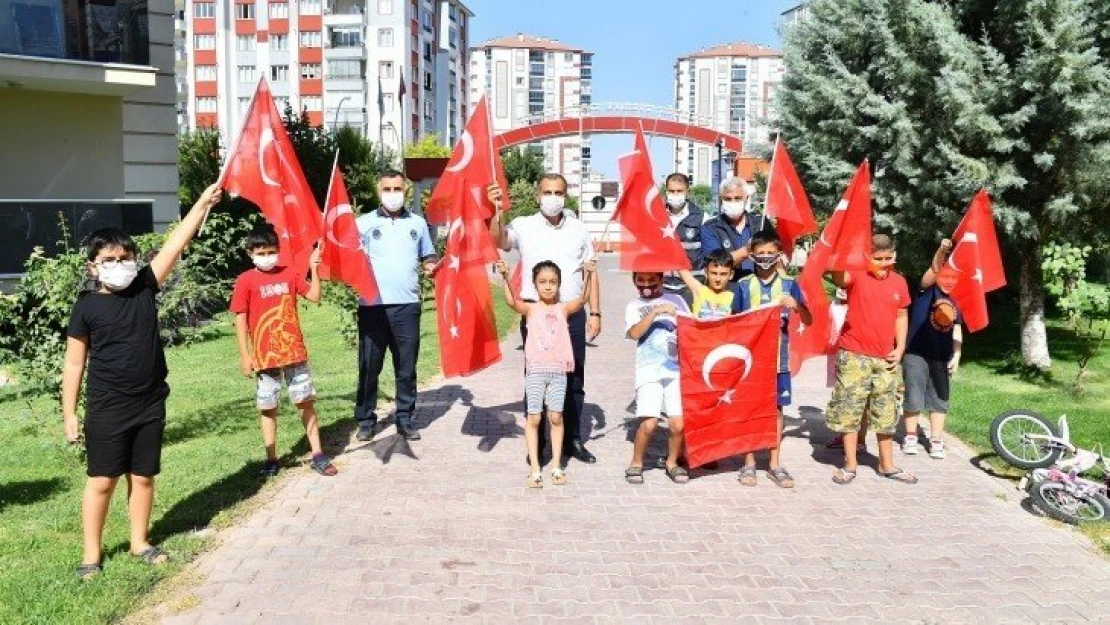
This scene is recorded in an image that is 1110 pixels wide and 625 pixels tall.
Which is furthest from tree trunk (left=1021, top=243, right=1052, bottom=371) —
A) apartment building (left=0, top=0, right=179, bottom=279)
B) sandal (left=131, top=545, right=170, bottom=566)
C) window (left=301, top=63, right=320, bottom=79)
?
window (left=301, top=63, right=320, bottom=79)

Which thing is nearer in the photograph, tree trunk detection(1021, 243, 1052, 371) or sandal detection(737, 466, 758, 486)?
sandal detection(737, 466, 758, 486)

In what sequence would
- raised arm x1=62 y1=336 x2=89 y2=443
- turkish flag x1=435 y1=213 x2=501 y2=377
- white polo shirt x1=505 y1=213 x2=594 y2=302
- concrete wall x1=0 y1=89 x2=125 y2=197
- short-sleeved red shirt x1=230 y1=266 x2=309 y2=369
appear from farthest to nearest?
concrete wall x1=0 y1=89 x2=125 y2=197 < turkish flag x1=435 y1=213 x2=501 y2=377 < white polo shirt x1=505 y1=213 x2=594 y2=302 < short-sleeved red shirt x1=230 y1=266 x2=309 y2=369 < raised arm x1=62 y1=336 x2=89 y2=443

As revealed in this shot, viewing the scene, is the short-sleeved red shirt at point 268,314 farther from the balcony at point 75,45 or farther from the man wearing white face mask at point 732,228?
the balcony at point 75,45

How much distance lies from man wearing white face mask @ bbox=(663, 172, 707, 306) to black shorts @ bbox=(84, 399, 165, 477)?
382 cm

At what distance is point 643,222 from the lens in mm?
6902

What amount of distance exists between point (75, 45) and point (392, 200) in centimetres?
1046

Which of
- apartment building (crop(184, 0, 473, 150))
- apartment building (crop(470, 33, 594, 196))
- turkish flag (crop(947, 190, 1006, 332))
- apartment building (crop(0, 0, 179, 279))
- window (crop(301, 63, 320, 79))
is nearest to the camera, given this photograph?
turkish flag (crop(947, 190, 1006, 332))

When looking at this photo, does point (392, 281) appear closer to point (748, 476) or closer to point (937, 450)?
point (748, 476)

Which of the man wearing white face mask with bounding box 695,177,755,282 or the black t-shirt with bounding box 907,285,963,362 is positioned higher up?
the man wearing white face mask with bounding box 695,177,755,282

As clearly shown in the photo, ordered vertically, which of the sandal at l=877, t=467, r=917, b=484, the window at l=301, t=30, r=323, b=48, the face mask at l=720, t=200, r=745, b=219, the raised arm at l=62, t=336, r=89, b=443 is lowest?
the sandal at l=877, t=467, r=917, b=484

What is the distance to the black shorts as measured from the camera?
4.85m

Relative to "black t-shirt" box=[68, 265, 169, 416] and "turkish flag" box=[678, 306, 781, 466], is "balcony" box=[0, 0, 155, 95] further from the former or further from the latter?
"turkish flag" box=[678, 306, 781, 466]

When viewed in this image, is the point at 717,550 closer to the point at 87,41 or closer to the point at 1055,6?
the point at 1055,6

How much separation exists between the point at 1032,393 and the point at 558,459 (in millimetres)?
6403
